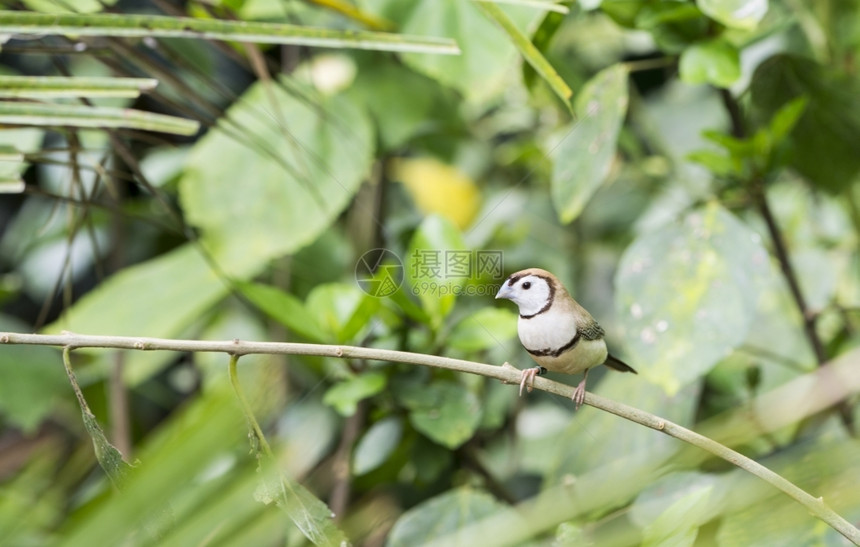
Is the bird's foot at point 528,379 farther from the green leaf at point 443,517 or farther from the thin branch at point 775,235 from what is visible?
the thin branch at point 775,235

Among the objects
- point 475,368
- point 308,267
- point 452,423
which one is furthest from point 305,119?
point 475,368

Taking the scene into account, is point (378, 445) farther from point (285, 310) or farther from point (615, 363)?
point (615, 363)

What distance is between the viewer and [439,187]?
1454 mm

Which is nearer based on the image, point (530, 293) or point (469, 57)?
point (530, 293)

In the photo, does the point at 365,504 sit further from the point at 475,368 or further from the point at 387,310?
the point at 475,368

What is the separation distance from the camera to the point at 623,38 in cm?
160

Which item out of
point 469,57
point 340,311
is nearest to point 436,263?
point 340,311

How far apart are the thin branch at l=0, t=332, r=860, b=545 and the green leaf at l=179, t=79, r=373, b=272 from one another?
569 millimetres

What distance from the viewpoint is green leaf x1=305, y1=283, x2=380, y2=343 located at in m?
0.78

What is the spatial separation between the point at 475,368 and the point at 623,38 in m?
1.32

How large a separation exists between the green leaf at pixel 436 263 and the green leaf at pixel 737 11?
32 cm

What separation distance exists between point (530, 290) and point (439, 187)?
0.99 metres

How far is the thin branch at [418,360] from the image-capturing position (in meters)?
0.43

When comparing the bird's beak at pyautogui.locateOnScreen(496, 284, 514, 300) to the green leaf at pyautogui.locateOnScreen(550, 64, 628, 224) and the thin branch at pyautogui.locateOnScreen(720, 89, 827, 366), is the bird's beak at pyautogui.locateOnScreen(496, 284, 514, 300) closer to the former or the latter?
the green leaf at pyautogui.locateOnScreen(550, 64, 628, 224)
